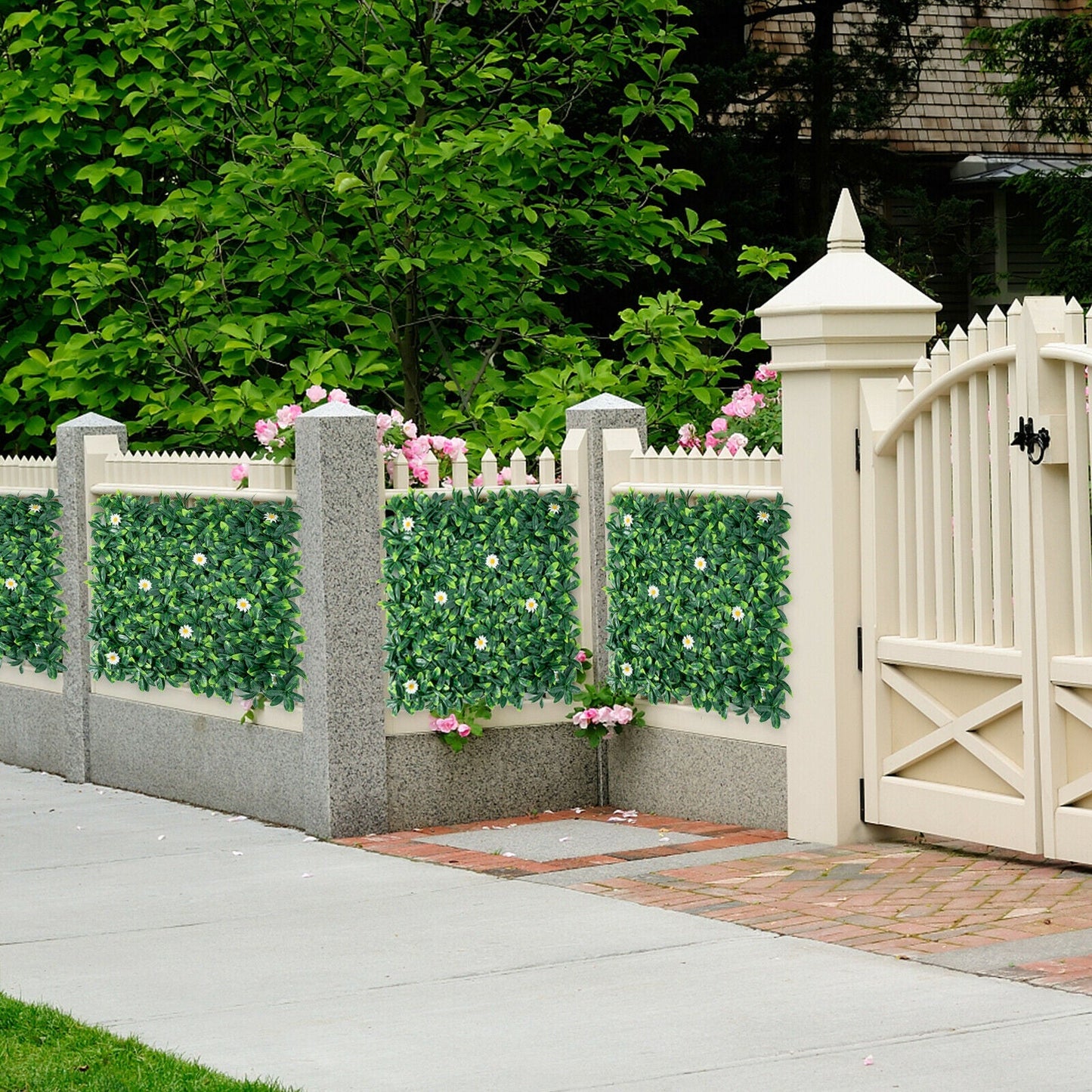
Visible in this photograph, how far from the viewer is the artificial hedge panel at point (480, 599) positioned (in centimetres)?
880

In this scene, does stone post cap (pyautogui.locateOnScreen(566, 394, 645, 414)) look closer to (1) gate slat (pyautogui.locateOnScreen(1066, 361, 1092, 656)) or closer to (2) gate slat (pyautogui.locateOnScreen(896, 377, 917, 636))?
(2) gate slat (pyautogui.locateOnScreen(896, 377, 917, 636))

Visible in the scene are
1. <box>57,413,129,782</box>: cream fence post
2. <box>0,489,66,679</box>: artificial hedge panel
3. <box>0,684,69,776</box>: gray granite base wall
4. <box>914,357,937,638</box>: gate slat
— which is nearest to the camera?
<box>914,357,937,638</box>: gate slat

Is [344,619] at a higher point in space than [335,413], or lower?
lower

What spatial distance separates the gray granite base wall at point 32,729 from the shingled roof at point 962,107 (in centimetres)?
1375

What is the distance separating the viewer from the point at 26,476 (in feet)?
37.5

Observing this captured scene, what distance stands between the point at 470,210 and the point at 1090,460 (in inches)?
207

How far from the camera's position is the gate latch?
7000mm

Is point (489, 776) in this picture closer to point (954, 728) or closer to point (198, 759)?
point (198, 759)

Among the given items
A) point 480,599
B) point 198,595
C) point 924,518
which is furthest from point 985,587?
point 198,595

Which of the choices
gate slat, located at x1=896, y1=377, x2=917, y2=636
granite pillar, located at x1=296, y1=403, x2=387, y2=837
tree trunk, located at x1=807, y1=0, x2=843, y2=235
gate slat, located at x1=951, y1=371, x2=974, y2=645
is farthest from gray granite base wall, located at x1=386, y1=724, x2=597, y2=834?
tree trunk, located at x1=807, y1=0, x2=843, y2=235

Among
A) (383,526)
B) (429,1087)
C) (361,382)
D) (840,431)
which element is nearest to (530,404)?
(361,382)

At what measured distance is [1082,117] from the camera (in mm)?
20734

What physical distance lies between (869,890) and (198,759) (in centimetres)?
407

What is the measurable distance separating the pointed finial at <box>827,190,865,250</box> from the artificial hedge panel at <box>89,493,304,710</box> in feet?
8.83
